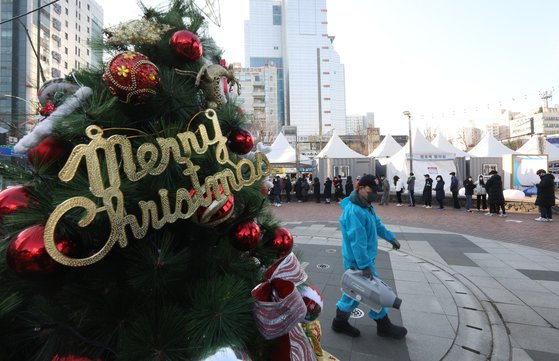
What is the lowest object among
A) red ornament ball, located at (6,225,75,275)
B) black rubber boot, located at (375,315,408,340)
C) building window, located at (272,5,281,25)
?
black rubber boot, located at (375,315,408,340)

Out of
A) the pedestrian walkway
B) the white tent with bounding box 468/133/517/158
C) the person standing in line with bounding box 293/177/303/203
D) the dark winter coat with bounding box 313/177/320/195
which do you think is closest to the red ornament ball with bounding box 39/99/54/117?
the pedestrian walkway

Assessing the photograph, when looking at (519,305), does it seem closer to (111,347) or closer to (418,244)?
(418,244)

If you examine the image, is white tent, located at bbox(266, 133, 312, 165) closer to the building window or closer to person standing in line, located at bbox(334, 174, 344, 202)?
person standing in line, located at bbox(334, 174, 344, 202)

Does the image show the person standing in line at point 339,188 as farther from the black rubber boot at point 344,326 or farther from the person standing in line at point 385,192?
the black rubber boot at point 344,326

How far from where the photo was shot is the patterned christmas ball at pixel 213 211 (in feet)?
4.11

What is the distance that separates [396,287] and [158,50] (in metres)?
4.64

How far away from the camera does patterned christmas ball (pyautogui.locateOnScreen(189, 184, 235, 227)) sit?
1254mm

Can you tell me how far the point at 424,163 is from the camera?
19812 millimetres

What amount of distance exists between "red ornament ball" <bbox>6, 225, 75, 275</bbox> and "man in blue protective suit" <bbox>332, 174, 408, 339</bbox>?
2665 mm

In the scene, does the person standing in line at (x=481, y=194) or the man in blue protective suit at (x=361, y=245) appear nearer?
the man in blue protective suit at (x=361, y=245)

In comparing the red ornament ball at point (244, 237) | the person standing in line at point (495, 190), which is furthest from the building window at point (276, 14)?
the red ornament ball at point (244, 237)

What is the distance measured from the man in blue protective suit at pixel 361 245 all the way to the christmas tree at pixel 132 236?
5.99ft

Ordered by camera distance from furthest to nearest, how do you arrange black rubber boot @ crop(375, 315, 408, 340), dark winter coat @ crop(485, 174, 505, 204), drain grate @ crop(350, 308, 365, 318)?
dark winter coat @ crop(485, 174, 505, 204) < drain grate @ crop(350, 308, 365, 318) < black rubber boot @ crop(375, 315, 408, 340)

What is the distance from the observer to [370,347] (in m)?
3.15
